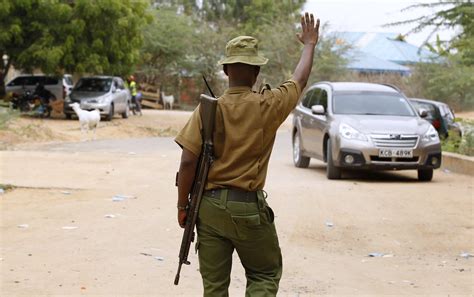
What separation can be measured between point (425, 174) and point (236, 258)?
778cm

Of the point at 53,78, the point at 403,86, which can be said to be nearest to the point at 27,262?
the point at 53,78

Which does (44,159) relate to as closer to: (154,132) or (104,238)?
(104,238)

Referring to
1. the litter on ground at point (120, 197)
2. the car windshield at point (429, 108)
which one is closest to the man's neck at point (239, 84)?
the litter on ground at point (120, 197)

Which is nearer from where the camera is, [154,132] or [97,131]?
[97,131]

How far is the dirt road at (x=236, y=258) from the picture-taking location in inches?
286

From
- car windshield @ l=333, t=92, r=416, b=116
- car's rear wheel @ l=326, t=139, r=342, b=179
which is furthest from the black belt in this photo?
car windshield @ l=333, t=92, r=416, b=116

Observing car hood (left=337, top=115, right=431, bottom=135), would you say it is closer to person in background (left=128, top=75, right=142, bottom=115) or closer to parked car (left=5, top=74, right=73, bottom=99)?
parked car (left=5, top=74, right=73, bottom=99)

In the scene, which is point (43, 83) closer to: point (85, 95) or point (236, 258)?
point (85, 95)

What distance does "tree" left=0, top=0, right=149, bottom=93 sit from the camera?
31.9m

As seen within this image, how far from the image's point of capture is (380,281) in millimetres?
7523

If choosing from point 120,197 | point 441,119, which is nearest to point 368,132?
point 120,197

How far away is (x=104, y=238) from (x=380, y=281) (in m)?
3.03

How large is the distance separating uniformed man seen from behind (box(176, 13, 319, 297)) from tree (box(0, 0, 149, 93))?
27.7 meters

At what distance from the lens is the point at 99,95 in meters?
34.0
